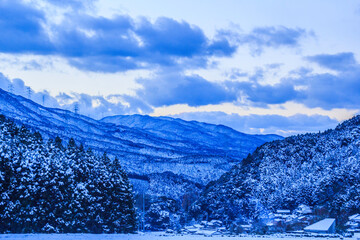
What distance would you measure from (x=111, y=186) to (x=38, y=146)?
13.7m

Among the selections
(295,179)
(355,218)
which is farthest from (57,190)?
(295,179)

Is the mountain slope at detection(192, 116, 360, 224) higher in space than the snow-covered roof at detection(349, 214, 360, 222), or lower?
higher

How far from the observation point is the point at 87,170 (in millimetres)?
76812

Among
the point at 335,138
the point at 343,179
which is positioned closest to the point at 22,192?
the point at 343,179

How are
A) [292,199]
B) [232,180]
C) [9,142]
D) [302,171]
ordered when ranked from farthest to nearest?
[232,180], [302,171], [292,199], [9,142]

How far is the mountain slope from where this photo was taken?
116 meters

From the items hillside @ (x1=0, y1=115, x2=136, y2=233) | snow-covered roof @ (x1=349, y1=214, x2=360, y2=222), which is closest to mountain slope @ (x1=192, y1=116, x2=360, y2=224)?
snow-covered roof @ (x1=349, y1=214, x2=360, y2=222)

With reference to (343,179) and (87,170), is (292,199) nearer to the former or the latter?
(343,179)

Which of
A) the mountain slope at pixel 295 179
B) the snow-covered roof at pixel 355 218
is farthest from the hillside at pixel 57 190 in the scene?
the mountain slope at pixel 295 179

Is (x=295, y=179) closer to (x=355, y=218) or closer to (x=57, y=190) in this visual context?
(x=355, y=218)

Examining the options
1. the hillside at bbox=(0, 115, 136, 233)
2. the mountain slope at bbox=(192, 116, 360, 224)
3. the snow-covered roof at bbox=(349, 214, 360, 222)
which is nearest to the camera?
the hillside at bbox=(0, 115, 136, 233)

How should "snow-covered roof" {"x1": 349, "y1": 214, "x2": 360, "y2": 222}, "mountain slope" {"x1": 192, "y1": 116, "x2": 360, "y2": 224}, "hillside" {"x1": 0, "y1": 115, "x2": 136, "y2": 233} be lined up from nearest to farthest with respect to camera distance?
"hillside" {"x1": 0, "y1": 115, "x2": 136, "y2": 233} → "snow-covered roof" {"x1": 349, "y1": 214, "x2": 360, "y2": 222} → "mountain slope" {"x1": 192, "y1": 116, "x2": 360, "y2": 224}

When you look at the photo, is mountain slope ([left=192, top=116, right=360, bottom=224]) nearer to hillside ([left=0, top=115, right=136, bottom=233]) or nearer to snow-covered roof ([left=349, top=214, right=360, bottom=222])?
snow-covered roof ([left=349, top=214, right=360, bottom=222])

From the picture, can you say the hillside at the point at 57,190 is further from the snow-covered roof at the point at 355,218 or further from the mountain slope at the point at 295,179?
the mountain slope at the point at 295,179
